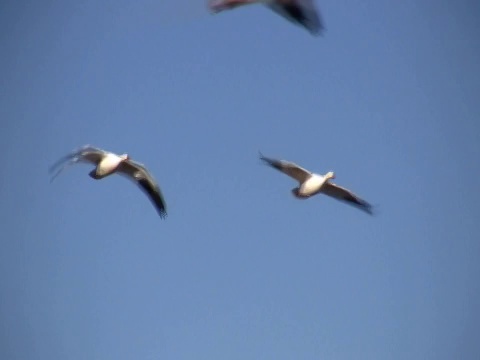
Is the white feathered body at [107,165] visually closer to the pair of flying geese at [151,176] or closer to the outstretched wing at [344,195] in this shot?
Result: the pair of flying geese at [151,176]

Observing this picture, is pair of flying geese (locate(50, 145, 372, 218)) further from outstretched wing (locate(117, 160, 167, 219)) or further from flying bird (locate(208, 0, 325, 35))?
flying bird (locate(208, 0, 325, 35))

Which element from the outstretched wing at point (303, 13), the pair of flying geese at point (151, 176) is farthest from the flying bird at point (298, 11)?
the pair of flying geese at point (151, 176)

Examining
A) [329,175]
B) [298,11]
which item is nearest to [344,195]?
[329,175]

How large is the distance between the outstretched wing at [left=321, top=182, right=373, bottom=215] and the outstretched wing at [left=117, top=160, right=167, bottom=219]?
1.99 meters

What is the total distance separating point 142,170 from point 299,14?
382cm

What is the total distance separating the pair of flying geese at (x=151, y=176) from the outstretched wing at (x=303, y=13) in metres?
3.27

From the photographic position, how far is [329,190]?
31.4ft

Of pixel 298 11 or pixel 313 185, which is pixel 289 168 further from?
pixel 298 11

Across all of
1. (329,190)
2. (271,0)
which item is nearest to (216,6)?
(271,0)

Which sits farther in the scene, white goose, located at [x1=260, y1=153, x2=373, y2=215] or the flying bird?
white goose, located at [x1=260, y1=153, x2=373, y2=215]

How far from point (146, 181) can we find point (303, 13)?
395 centimetres

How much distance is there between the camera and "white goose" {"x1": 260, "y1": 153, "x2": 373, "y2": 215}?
29.5 ft

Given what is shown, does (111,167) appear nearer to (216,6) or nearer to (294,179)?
(294,179)

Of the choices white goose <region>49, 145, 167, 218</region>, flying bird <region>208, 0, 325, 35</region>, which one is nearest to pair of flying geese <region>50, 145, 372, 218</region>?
white goose <region>49, 145, 167, 218</region>
